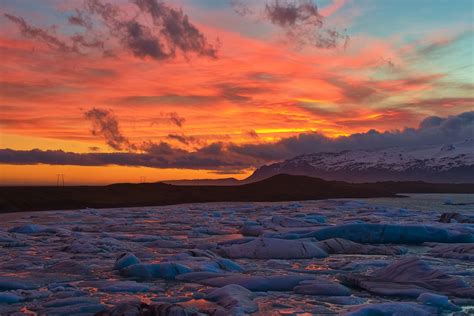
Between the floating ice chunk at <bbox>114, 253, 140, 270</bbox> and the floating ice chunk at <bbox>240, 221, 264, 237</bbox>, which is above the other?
the floating ice chunk at <bbox>114, 253, 140, 270</bbox>

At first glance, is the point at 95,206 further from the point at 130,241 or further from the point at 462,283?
the point at 462,283

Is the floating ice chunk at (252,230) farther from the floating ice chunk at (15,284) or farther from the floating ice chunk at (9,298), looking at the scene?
the floating ice chunk at (9,298)

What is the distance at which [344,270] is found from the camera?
1196 centimetres

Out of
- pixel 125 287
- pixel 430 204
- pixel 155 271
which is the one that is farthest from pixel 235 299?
pixel 430 204

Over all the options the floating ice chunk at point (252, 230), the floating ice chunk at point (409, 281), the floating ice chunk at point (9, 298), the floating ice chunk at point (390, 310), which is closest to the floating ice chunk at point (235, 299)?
the floating ice chunk at point (390, 310)

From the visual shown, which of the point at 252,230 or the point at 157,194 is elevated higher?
the point at 157,194

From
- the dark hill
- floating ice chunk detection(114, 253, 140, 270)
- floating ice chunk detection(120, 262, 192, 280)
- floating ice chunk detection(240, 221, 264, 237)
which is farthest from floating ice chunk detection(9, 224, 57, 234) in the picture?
the dark hill

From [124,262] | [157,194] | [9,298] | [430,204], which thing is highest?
[157,194]

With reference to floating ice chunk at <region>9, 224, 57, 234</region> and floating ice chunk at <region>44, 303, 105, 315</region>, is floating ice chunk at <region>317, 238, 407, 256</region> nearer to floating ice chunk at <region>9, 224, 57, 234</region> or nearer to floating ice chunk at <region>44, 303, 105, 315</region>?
floating ice chunk at <region>44, 303, 105, 315</region>

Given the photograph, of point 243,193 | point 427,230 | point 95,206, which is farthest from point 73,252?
point 243,193

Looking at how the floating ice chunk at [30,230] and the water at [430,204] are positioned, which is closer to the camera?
the floating ice chunk at [30,230]

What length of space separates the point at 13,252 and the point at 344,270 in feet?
31.2

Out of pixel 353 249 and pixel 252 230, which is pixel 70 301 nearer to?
pixel 353 249

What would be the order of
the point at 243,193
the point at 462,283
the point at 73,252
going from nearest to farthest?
the point at 462,283, the point at 73,252, the point at 243,193
